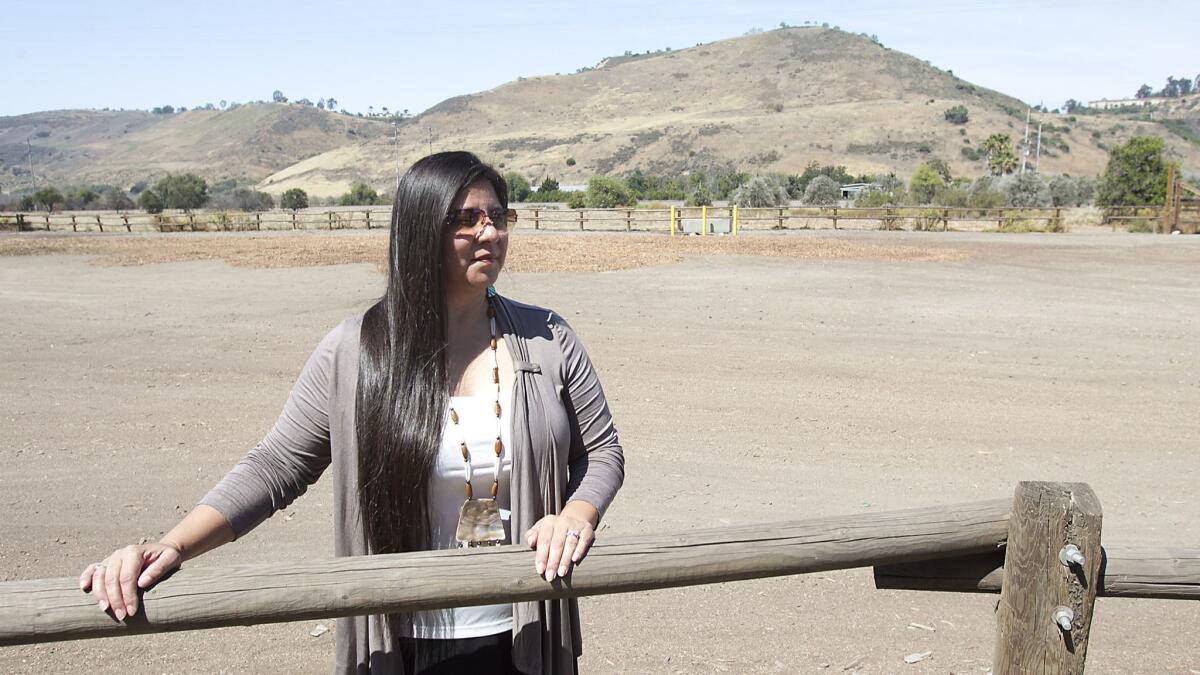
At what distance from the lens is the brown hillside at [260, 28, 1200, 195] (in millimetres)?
91438

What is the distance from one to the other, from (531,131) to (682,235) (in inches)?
3918

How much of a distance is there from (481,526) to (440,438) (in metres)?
0.21

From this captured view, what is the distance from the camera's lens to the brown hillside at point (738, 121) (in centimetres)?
9144

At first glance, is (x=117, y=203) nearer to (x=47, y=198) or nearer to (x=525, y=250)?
(x=47, y=198)

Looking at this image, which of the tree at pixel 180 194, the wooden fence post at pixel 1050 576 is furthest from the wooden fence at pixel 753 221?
the wooden fence post at pixel 1050 576

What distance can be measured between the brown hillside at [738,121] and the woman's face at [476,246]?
85.6 metres

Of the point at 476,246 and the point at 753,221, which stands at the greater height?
the point at 753,221

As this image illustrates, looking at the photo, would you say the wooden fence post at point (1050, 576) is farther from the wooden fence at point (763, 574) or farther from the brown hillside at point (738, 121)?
the brown hillside at point (738, 121)

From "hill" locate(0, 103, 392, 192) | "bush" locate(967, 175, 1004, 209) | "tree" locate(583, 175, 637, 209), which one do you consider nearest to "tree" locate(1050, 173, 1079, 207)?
"bush" locate(967, 175, 1004, 209)

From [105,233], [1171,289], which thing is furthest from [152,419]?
[105,233]

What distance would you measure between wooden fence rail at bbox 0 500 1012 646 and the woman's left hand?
29 mm

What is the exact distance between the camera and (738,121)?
104 meters

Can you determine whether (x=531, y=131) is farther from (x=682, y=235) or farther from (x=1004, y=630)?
(x=1004, y=630)

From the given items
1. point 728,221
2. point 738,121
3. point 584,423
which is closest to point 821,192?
point 728,221
